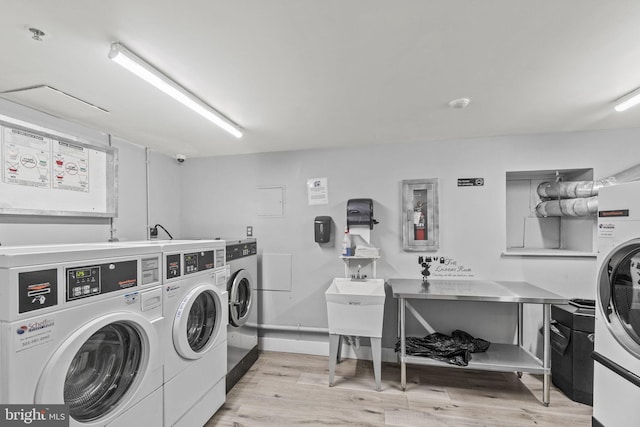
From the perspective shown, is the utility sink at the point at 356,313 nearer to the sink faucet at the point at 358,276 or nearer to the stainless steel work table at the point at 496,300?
the stainless steel work table at the point at 496,300

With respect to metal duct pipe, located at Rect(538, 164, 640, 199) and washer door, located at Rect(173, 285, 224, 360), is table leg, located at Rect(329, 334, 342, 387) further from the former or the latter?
metal duct pipe, located at Rect(538, 164, 640, 199)

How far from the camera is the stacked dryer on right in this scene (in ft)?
7.80

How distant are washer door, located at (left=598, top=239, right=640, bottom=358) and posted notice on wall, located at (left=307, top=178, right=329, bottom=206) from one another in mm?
2254

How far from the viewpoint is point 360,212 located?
2834 mm

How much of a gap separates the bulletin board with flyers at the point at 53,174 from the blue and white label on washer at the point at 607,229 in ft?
12.1

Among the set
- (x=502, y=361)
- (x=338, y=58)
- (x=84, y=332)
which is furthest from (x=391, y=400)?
(x=338, y=58)

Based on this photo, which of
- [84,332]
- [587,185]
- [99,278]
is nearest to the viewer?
[84,332]

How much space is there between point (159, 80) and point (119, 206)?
1739 mm

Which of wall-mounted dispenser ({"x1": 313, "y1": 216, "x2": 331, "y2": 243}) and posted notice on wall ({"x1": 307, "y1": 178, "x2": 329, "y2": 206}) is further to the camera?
posted notice on wall ({"x1": 307, "y1": 178, "x2": 329, "y2": 206})

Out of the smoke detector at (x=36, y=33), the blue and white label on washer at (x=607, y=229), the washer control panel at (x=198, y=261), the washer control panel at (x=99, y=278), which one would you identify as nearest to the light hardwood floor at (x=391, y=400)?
the washer control panel at (x=198, y=261)

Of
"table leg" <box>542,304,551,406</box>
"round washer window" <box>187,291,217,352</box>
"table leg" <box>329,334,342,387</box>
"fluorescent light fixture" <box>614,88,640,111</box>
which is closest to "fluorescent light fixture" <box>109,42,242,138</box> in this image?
"round washer window" <box>187,291,217,352</box>

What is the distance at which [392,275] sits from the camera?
2.95m

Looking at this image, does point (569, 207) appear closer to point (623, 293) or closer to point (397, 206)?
point (623, 293)

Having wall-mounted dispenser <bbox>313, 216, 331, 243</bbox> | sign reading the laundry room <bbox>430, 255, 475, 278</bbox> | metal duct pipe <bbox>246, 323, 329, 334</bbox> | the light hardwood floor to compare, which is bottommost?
the light hardwood floor
